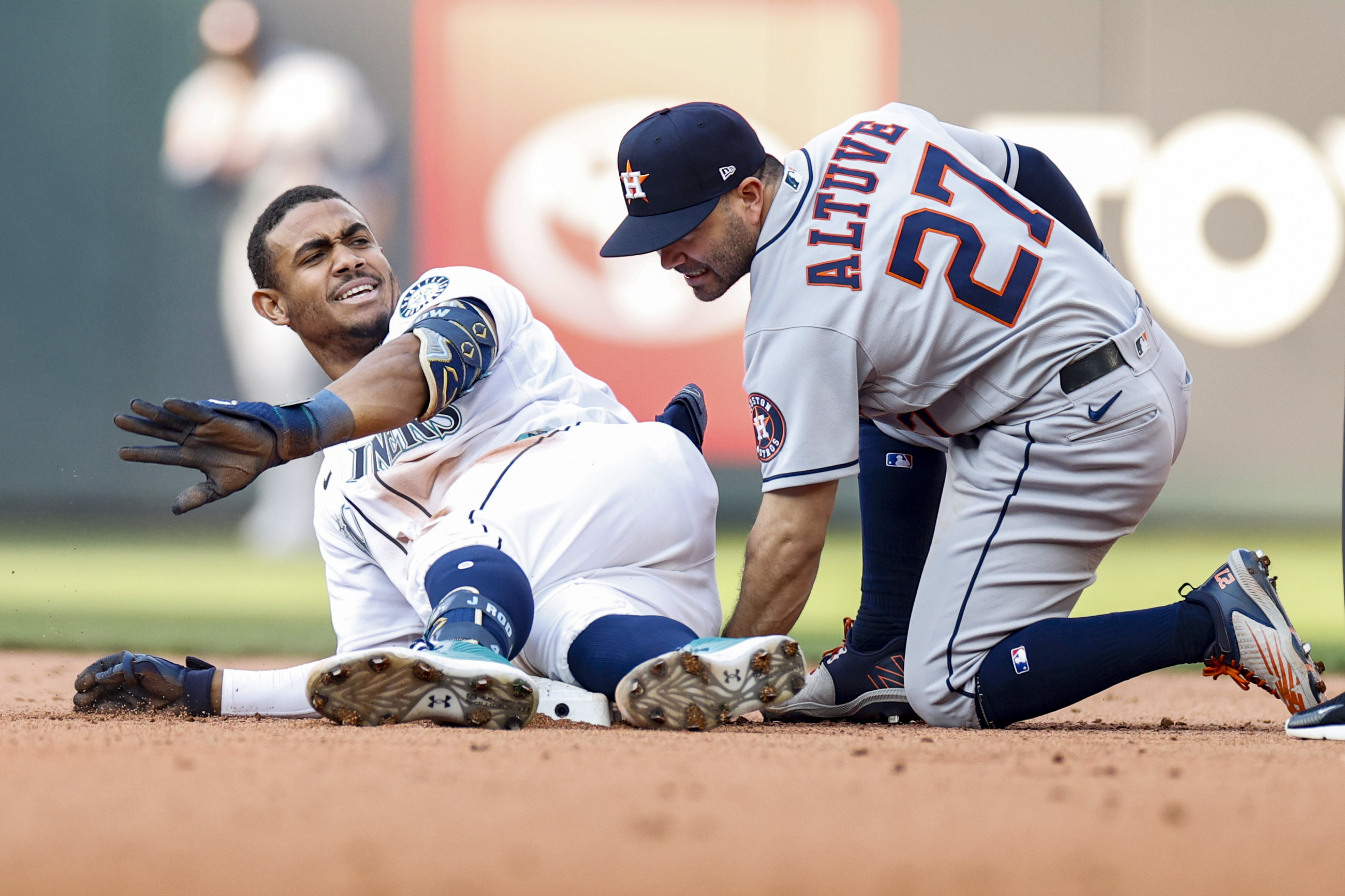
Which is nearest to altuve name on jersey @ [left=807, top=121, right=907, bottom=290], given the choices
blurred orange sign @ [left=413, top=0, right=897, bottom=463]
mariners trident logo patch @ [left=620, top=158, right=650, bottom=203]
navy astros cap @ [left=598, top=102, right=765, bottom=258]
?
navy astros cap @ [left=598, top=102, right=765, bottom=258]

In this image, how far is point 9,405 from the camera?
440 cm

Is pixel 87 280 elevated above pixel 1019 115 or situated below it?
below

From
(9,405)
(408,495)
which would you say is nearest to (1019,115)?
(408,495)

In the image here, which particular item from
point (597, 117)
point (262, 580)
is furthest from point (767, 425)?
point (262, 580)

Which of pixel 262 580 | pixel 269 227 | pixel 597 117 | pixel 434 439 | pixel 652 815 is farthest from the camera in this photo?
pixel 597 117

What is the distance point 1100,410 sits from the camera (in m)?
1.88

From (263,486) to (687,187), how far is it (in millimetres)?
2974

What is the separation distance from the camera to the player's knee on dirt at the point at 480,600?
1.59 m

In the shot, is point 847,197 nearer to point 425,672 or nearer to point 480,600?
point 480,600

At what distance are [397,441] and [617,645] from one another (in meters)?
0.59

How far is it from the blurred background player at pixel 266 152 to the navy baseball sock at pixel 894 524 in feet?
8.65

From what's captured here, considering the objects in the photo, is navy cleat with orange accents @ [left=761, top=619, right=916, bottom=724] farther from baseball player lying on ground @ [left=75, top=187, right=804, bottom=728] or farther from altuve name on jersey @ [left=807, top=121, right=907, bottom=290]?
altuve name on jersey @ [left=807, top=121, right=907, bottom=290]

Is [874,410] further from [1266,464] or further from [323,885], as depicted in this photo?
[1266,464]

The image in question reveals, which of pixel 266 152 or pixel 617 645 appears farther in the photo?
pixel 266 152
